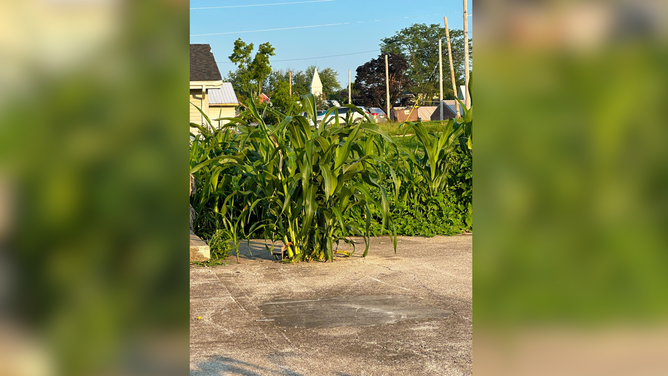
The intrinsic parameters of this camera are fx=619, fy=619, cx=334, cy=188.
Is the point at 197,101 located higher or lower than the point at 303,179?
higher

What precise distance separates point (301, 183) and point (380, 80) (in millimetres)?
56908

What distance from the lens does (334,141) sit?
5277 millimetres

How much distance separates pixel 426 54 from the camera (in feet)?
242

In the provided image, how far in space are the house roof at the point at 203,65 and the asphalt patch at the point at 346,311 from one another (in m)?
19.3

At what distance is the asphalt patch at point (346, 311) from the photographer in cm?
394
